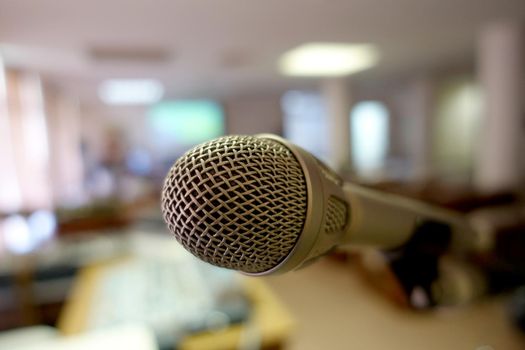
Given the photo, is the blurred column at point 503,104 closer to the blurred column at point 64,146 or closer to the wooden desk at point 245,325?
the wooden desk at point 245,325

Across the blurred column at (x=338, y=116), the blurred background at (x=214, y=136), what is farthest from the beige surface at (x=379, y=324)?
the blurred column at (x=338, y=116)

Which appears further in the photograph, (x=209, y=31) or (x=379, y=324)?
(x=209, y=31)

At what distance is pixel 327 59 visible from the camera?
4.15m

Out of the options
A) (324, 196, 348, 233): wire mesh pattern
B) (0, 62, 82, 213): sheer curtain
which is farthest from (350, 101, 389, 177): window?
(324, 196, 348, 233): wire mesh pattern

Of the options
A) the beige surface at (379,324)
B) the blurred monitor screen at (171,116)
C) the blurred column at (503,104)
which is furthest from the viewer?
the blurred monitor screen at (171,116)

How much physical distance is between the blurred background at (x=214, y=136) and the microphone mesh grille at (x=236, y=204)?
7cm

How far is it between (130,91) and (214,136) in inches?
247

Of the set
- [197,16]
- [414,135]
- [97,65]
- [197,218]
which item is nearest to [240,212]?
[197,218]

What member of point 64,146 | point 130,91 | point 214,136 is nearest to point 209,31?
point 214,136

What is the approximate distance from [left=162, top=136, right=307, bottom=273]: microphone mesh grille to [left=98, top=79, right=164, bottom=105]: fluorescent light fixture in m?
5.13

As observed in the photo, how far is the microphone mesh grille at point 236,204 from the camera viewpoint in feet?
0.98

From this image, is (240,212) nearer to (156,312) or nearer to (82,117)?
(156,312)

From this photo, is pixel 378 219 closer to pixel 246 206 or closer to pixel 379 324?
pixel 246 206

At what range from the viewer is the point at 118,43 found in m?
2.96
